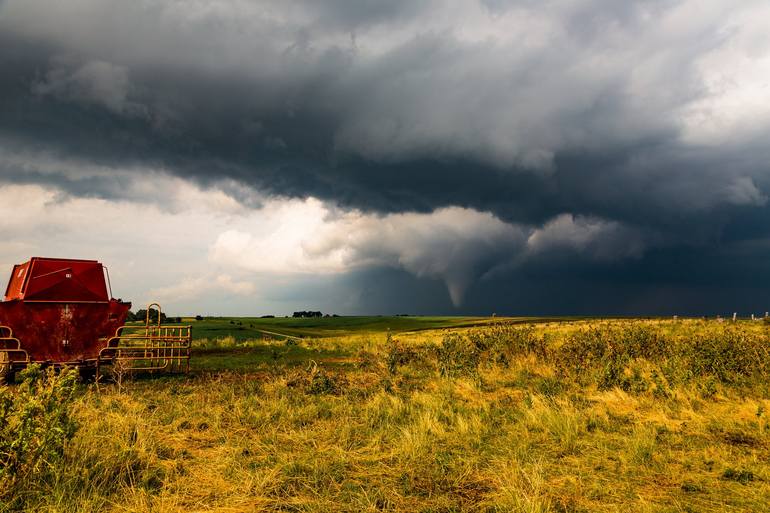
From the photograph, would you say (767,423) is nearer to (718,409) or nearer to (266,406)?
(718,409)

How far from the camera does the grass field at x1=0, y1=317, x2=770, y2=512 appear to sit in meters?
5.61

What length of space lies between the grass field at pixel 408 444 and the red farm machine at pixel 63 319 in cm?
263

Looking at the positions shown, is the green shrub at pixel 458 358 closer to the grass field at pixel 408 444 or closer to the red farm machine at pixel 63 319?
the grass field at pixel 408 444

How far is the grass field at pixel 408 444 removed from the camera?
221 inches

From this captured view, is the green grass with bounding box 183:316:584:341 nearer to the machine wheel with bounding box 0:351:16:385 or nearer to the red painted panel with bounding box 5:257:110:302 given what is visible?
the red painted panel with bounding box 5:257:110:302

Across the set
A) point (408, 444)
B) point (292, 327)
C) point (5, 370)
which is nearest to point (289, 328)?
point (292, 327)

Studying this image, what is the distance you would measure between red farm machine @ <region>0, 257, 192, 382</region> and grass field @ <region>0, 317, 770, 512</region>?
103 inches

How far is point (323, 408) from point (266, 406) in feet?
4.33

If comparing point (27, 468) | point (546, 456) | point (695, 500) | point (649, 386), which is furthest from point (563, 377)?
point (27, 468)

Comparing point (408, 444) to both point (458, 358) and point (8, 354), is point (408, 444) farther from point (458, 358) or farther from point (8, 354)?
point (8, 354)

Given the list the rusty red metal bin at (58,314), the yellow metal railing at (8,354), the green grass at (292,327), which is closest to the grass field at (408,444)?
the rusty red metal bin at (58,314)

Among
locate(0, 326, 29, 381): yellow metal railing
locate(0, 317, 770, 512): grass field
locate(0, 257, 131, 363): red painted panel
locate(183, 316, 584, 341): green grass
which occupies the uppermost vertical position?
locate(0, 257, 131, 363): red painted panel

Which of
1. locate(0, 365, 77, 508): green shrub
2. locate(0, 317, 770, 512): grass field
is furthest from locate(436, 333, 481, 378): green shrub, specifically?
locate(0, 365, 77, 508): green shrub

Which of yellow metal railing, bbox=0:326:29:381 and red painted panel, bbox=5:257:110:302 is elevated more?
red painted panel, bbox=5:257:110:302
